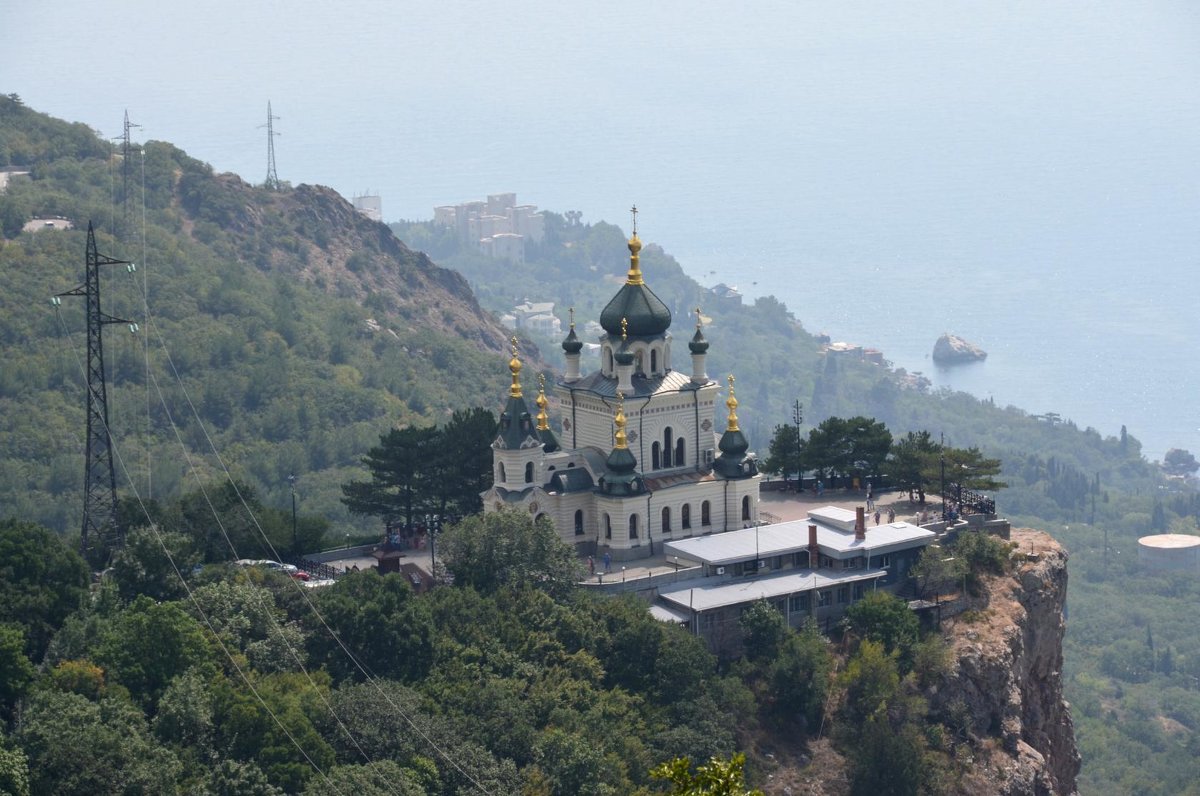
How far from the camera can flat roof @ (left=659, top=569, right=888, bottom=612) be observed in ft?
157

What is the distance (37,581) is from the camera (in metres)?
43.2

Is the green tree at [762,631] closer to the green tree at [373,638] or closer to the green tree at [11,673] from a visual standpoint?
the green tree at [373,638]

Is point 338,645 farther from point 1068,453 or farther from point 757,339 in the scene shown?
point 757,339

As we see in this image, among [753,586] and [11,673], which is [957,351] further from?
[11,673]

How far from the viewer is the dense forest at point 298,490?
135ft

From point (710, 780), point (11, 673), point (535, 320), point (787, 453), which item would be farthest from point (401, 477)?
point (535, 320)

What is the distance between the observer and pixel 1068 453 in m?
154

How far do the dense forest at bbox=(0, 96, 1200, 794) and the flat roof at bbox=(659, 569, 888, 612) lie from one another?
1.47m

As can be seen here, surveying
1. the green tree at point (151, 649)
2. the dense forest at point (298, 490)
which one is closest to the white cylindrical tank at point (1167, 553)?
the dense forest at point (298, 490)

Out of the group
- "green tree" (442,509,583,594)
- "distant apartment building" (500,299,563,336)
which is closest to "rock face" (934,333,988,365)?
"distant apartment building" (500,299,563,336)

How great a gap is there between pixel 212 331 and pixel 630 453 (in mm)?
41054

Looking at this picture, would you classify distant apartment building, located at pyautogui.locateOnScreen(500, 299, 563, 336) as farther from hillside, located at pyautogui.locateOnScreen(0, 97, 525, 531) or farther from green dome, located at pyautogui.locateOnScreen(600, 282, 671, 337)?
green dome, located at pyautogui.locateOnScreen(600, 282, 671, 337)

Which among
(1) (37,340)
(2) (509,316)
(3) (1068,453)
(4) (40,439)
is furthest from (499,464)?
(2) (509,316)

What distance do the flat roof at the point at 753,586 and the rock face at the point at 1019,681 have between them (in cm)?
296
